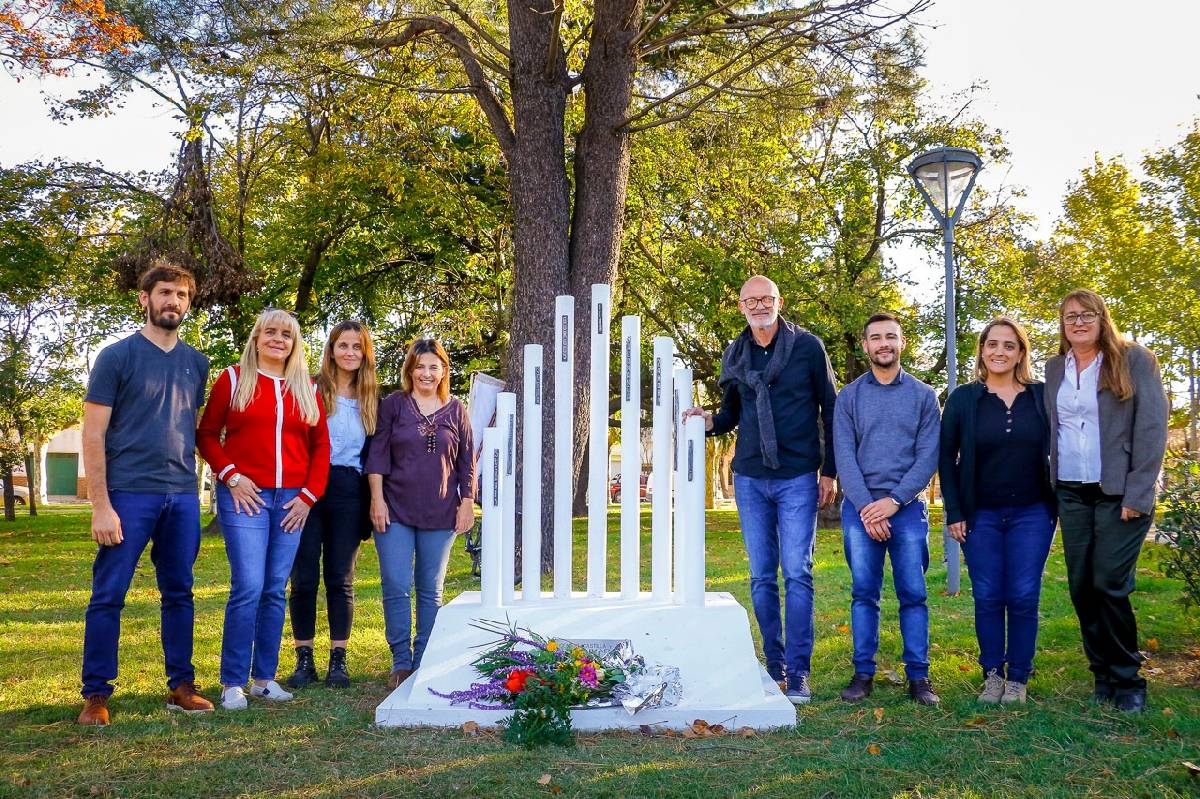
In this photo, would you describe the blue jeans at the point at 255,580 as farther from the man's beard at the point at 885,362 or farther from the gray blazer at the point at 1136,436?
the gray blazer at the point at 1136,436

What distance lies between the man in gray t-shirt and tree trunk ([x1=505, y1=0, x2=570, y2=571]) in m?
4.71

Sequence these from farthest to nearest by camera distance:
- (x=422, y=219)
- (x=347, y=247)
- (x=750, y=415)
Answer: (x=347, y=247) < (x=422, y=219) < (x=750, y=415)

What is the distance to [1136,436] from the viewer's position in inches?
175

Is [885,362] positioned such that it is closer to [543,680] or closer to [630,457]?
[630,457]

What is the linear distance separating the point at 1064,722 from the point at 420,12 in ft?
30.7

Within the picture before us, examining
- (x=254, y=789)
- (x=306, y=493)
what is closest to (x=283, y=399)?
(x=306, y=493)

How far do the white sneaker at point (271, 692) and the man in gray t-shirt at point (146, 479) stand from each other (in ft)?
0.88

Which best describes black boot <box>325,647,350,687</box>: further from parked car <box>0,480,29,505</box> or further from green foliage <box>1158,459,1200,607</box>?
parked car <box>0,480,29,505</box>

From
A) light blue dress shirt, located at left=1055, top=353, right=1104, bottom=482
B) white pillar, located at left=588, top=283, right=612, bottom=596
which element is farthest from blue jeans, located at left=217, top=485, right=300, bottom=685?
light blue dress shirt, located at left=1055, top=353, right=1104, bottom=482

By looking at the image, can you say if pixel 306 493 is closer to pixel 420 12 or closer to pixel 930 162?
pixel 930 162

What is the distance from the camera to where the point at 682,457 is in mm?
4969

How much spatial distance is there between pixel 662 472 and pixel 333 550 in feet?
6.25

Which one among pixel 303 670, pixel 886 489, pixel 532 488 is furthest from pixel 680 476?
pixel 303 670

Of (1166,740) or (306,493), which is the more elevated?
(306,493)
